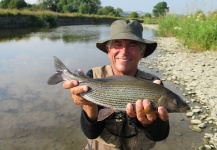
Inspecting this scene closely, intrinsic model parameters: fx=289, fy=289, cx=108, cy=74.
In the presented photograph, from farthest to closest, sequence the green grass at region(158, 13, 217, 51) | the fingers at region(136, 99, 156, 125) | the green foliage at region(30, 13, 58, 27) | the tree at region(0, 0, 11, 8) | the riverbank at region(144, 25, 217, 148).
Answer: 1. the tree at region(0, 0, 11, 8)
2. the green foliage at region(30, 13, 58, 27)
3. the green grass at region(158, 13, 217, 51)
4. the riverbank at region(144, 25, 217, 148)
5. the fingers at region(136, 99, 156, 125)

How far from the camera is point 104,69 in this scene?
10.3ft

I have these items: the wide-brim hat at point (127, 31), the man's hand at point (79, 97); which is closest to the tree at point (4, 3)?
the wide-brim hat at point (127, 31)

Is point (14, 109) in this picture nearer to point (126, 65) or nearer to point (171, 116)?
point (171, 116)

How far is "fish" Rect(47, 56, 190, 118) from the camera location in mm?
2391

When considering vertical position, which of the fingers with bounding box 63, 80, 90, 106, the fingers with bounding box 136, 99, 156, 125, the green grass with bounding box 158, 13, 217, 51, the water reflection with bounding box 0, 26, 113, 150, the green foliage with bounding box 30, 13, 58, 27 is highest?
the fingers with bounding box 63, 80, 90, 106

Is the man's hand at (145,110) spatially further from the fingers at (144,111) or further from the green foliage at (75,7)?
the green foliage at (75,7)

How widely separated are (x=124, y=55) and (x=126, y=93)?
533 mm

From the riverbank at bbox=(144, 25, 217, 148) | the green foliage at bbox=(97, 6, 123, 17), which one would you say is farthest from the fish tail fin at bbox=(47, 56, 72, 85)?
the green foliage at bbox=(97, 6, 123, 17)

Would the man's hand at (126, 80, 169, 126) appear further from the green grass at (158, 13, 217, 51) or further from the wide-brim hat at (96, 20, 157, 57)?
the green grass at (158, 13, 217, 51)

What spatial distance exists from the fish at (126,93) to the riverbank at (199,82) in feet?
9.80

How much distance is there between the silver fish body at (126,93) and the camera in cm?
239

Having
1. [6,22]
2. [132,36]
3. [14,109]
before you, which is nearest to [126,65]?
[132,36]

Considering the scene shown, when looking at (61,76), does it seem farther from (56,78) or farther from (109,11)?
(109,11)

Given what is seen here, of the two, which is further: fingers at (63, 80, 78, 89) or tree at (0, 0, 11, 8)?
tree at (0, 0, 11, 8)
